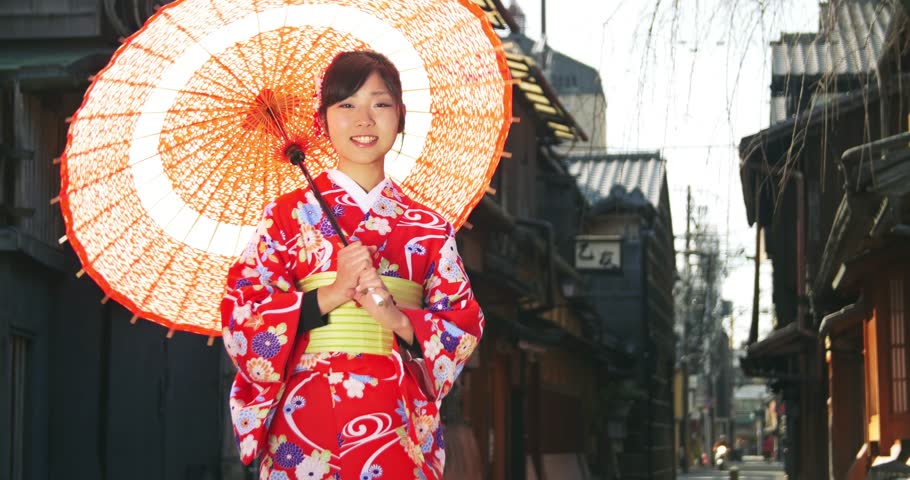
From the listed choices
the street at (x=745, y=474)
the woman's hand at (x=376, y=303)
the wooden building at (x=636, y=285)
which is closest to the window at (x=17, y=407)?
the woman's hand at (x=376, y=303)

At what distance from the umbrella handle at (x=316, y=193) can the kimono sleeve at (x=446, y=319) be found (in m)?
0.14

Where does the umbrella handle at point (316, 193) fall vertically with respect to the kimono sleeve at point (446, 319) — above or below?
above

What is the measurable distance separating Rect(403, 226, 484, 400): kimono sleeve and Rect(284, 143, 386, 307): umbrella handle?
5.4 inches

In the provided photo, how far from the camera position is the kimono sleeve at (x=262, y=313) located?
4113mm

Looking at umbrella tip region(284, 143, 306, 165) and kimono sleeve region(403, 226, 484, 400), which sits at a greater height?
umbrella tip region(284, 143, 306, 165)

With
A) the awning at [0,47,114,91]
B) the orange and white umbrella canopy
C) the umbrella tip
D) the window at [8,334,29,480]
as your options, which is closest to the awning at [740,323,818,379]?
the awning at [0,47,114,91]

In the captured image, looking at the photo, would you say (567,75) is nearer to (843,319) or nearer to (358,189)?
(843,319)

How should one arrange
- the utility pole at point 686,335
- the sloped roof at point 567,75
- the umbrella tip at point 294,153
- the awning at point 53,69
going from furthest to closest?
the utility pole at point 686,335 → the sloped roof at point 567,75 → the awning at point 53,69 → the umbrella tip at point 294,153

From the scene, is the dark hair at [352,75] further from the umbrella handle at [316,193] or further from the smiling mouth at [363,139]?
the umbrella handle at [316,193]

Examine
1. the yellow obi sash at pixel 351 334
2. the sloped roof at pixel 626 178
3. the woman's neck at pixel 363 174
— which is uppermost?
the sloped roof at pixel 626 178

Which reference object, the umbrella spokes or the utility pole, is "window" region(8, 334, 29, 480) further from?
the utility pole

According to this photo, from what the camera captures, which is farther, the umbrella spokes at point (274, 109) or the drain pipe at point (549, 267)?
the drain pipe at point (549, 267)

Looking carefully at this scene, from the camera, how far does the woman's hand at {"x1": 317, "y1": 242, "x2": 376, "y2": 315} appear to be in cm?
412

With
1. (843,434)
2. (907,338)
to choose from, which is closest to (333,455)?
(907,338)
